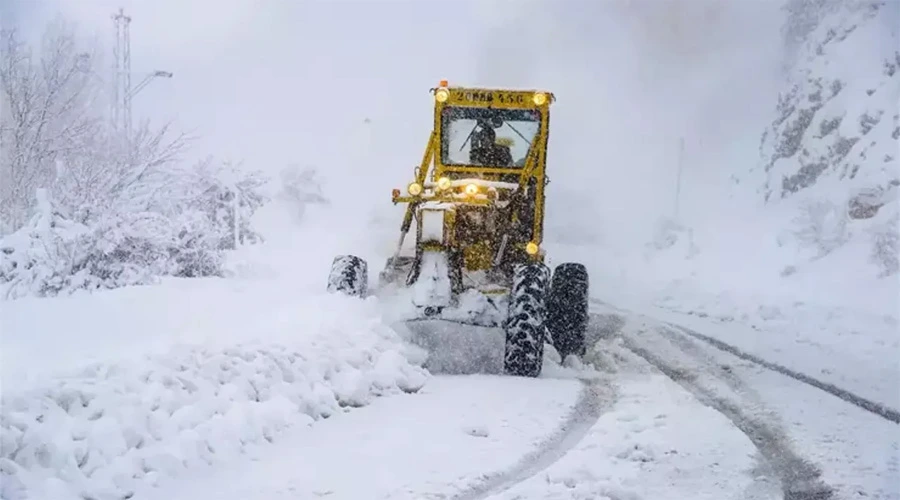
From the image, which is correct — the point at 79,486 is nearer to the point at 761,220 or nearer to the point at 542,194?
the point at 542,194

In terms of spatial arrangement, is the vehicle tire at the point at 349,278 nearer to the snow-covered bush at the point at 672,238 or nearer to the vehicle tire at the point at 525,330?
the vehicle tire at the point at 525,330

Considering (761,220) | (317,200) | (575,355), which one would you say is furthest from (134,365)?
(317,200)

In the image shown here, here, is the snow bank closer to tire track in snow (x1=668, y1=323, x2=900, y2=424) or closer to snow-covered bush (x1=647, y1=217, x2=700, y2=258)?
tire track in snow (x1=668, y1=323, x2=900, y2=424)

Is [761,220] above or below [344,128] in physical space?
below

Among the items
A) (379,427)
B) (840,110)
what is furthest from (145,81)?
(840,110)

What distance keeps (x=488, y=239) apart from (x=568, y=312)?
1.17 metres

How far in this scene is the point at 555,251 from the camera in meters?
32.8

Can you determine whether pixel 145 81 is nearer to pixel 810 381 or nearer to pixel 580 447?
pixel 810 381

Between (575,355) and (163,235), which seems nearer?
(575,355)

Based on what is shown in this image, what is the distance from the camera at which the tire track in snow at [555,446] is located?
4.49 metres

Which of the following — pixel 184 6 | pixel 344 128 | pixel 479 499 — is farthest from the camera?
pixel 344 128

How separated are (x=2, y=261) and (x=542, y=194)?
7.33 meters

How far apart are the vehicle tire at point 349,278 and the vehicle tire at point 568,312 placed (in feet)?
6.77

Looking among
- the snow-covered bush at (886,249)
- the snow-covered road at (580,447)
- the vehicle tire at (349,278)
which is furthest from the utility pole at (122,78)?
the snow-covered bush at (886,249)
